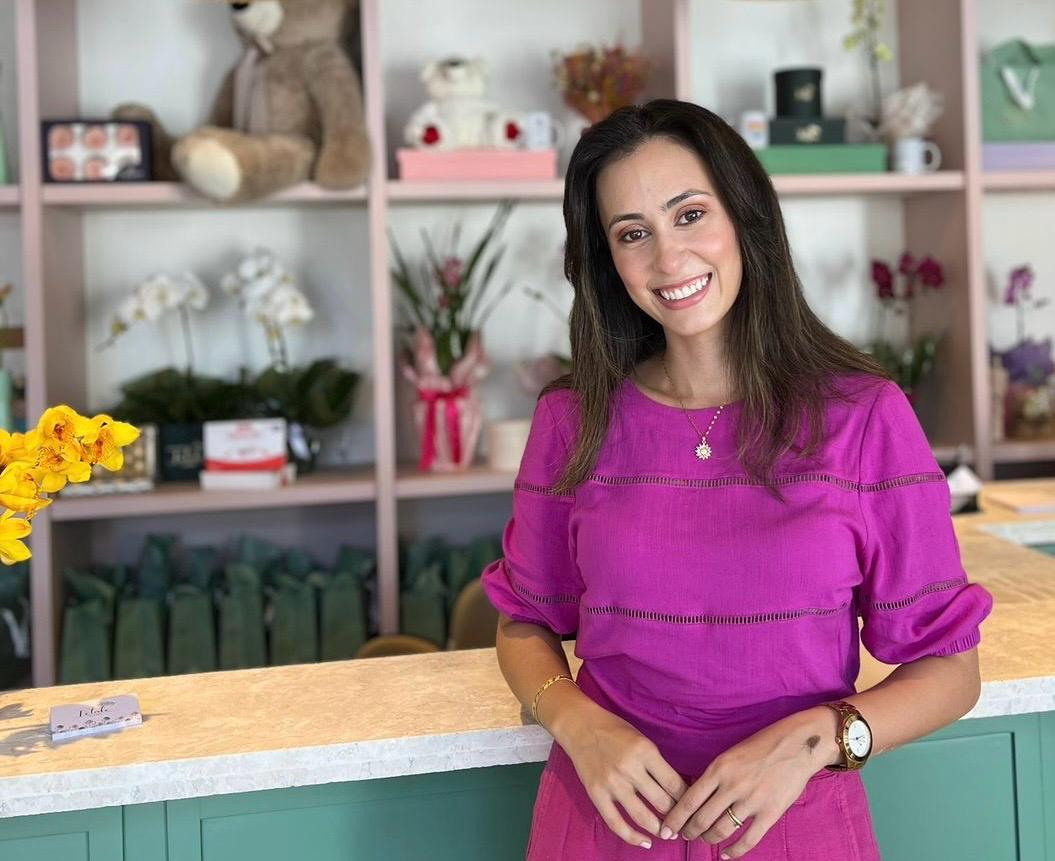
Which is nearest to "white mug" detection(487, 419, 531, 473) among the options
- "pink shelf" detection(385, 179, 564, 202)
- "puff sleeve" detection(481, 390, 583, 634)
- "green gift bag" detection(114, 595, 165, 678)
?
"pink shelf" detection(385, 179, 564, 202)

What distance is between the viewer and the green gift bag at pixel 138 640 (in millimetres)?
2666

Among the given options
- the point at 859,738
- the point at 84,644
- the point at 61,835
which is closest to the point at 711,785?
the point at 859,738

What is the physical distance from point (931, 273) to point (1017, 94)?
49 cm

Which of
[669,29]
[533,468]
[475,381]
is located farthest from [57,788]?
[669,29]

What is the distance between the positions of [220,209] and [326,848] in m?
2.04

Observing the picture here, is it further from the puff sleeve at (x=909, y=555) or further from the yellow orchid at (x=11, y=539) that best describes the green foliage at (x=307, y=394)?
the puff sleeve at (x=909, y=555)

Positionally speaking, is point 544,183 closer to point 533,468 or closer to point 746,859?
point 533,468

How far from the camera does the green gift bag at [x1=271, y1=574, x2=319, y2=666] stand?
272 centimetres

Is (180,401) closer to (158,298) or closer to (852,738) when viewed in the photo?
(158,298)

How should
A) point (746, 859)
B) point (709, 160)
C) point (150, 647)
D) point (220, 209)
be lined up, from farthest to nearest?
point (220, 209), point (150, 647), point (709, 160), point (746, 859)

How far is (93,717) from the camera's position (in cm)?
123

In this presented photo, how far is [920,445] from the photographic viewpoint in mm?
1090

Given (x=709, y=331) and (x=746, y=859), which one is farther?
(x=709, y=331)

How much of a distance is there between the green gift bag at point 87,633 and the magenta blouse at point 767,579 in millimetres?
1777
